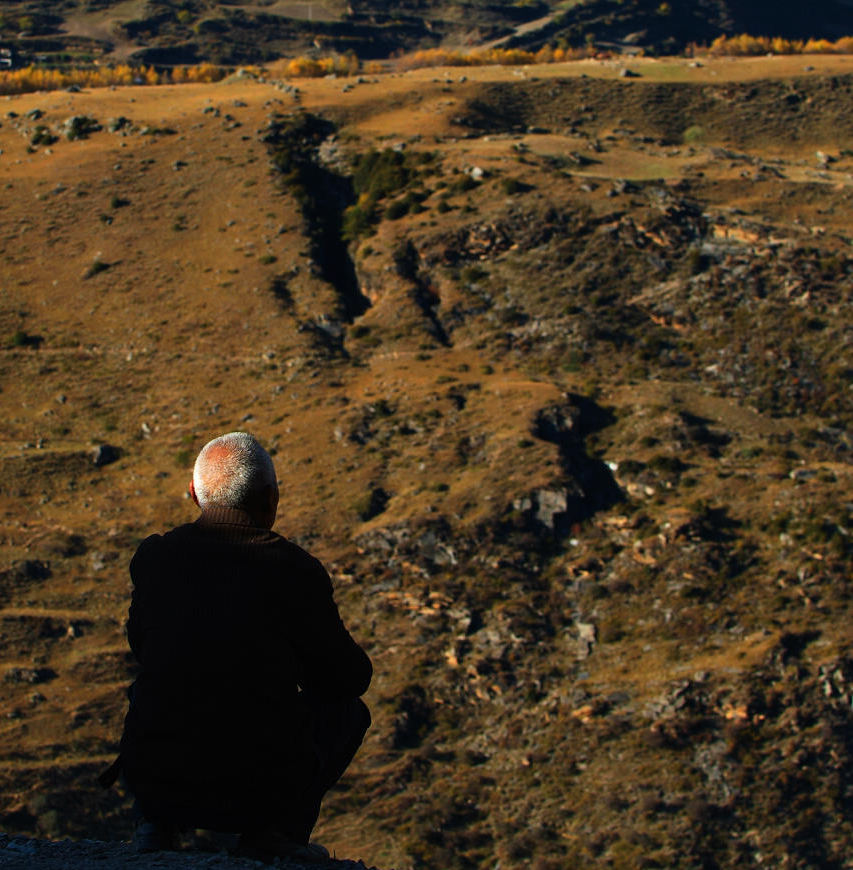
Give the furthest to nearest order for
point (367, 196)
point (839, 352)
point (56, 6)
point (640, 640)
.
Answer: point (56, 6) < point (367, 196) < point (839, 352) < point (640, 640)

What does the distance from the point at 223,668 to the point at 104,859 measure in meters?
1.88

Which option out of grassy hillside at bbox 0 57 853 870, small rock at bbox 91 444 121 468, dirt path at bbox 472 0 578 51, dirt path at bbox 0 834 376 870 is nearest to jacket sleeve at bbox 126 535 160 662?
dirt path at bbox 0 834 376 870

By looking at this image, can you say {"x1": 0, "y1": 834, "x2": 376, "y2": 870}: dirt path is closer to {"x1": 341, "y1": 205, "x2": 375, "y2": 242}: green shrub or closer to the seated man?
the seated man

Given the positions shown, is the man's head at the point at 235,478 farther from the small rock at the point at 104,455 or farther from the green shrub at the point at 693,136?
the green shrub at the point at 693,136

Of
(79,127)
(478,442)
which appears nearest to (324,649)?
(478,442)

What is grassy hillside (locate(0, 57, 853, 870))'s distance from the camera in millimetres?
31000

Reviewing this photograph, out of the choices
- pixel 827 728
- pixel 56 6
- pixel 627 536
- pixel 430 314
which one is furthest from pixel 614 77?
pixel 56 6

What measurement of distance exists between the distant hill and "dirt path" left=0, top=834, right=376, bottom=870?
12854 centimetres

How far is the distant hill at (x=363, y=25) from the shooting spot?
5217 inches

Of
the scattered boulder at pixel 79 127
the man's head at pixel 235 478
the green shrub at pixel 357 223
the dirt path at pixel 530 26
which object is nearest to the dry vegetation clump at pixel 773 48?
the dirt path at pixel 530 26

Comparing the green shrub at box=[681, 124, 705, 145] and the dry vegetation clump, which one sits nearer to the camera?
the green shrub at box=[681, 124, 705, 145]

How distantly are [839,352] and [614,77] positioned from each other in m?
39.6

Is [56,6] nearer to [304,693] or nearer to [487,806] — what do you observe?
[487,806]

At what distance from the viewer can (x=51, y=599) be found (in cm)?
3616
